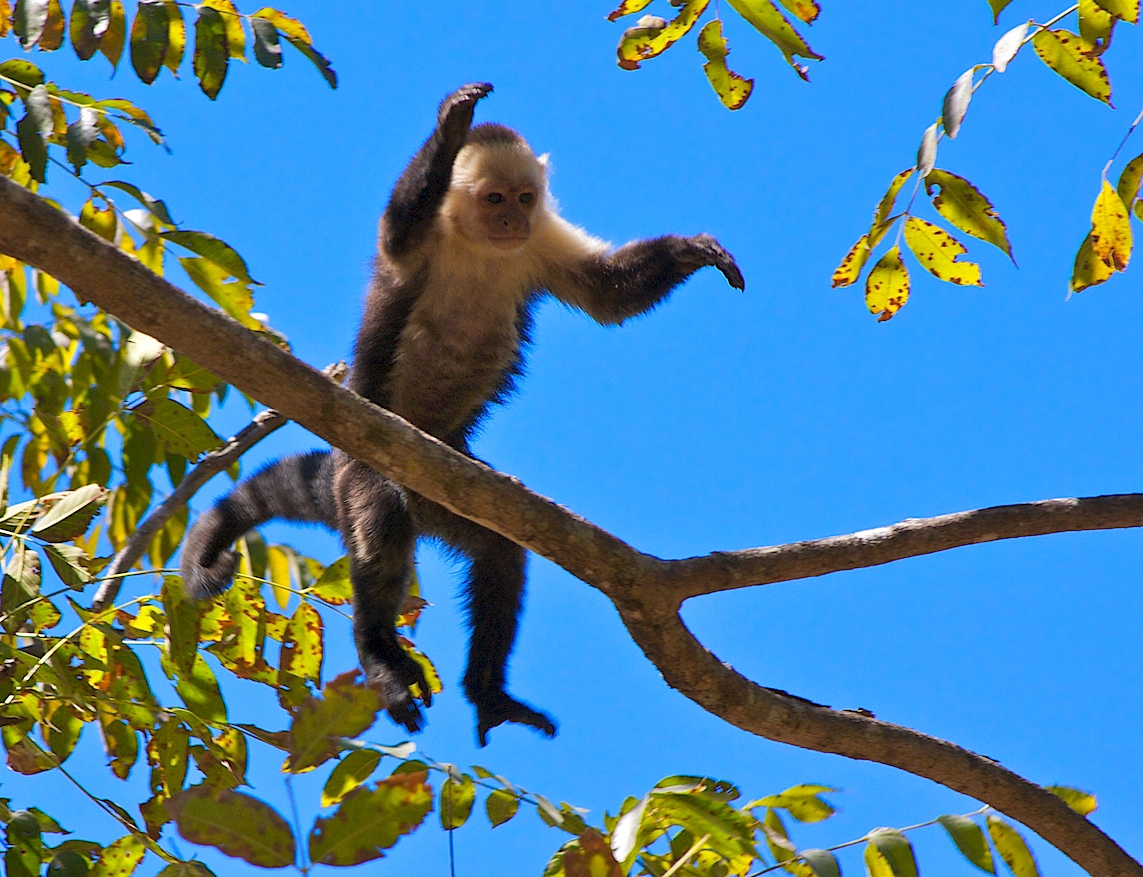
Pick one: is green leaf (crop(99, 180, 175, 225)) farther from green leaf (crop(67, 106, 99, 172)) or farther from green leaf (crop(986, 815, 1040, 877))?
green leaf (crop(986, 815, 1040, 877))

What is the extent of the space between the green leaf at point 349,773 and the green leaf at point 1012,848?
1364mm

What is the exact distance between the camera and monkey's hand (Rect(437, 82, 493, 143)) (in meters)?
3.36

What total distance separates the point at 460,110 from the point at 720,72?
979mm

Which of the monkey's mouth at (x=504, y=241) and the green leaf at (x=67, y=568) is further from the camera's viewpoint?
the monkey's mouth at (x=504, y=241)

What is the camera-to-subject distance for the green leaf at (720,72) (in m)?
2.62

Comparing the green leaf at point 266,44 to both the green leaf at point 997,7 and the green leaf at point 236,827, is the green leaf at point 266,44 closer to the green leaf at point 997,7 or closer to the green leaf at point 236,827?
the green leaf at point 997,7

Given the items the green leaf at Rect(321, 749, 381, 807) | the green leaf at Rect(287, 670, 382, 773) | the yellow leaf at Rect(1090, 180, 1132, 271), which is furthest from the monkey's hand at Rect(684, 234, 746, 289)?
the green leaf at Rect(287, 670, 382, 773)

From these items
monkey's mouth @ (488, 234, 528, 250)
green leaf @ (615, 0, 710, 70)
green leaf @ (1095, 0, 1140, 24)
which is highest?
monkey's mouth @ (488, 234, 528, 250)

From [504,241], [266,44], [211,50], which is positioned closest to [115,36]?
[211,50]

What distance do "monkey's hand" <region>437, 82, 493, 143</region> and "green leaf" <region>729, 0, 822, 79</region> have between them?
1173 mm

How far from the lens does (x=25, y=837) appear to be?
6.73 feet

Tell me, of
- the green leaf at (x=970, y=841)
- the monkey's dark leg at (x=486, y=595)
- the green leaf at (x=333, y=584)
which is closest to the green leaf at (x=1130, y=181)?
the green leaf at (x=970, y=841)

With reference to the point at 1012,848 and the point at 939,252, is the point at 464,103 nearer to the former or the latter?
the point at 939,252

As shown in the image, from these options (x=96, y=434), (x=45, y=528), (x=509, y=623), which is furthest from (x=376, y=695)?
(x=509, y=623)
